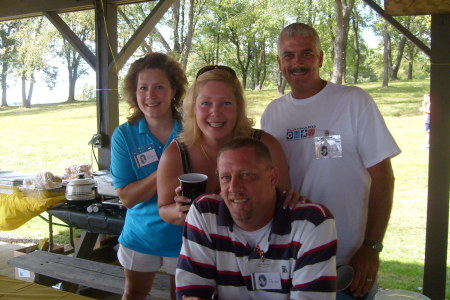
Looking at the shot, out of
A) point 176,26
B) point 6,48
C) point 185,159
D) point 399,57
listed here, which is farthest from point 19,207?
point 399,57

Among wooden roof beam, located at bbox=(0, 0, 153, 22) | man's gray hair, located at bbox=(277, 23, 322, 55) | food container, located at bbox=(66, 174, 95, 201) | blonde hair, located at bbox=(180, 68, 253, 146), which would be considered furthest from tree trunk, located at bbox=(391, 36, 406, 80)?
blonde hair, located at bbox=(180, 68, 253, 146)

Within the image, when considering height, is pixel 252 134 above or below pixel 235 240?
above

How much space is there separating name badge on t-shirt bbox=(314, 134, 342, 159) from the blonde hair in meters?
0.31

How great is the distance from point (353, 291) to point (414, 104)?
11.4 m

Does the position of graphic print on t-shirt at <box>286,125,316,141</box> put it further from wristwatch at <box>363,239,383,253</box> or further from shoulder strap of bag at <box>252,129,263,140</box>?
wristwatch at <box>363,239,383,253</box>

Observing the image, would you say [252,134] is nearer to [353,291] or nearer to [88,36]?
[353,291]

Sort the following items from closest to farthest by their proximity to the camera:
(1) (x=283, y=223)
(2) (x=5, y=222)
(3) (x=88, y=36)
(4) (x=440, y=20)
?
1. (1) (x=283, y=223)
2. (4) (x=440, y=20)
3. (2) (x=5, y=222)
4. (3) (x=88, y=36)

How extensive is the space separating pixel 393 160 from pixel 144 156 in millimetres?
7815

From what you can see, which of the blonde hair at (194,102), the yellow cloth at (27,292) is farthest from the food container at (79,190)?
the blonde hair at (194,102)

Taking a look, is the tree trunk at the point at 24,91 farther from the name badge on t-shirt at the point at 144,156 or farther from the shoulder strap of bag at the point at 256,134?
the shoulder strap of bag at the point at 256,134

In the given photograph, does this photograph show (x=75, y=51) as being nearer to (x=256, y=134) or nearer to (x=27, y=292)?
(x=27, y=292)

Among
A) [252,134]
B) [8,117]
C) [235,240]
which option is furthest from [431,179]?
[8,117]

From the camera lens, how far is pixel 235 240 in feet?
4.66

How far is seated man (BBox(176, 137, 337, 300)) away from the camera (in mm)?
1341
